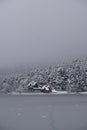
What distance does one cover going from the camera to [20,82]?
11762 cm

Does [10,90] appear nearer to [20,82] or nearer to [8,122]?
[20,82]

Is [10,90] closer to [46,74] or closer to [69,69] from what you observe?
[46,74]

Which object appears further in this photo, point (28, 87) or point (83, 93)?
point (28, 87)

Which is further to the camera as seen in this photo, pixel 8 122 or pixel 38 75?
pixel 38 75

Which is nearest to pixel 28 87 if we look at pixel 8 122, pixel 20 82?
pixel 20 82

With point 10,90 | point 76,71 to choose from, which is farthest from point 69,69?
point 10,90

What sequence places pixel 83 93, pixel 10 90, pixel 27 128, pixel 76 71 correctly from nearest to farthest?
pixel 27 128 < pixel 83 93 < pixel 76 71 < pixel 10 90

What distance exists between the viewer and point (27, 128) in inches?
1143

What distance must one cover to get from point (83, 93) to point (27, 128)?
72100 millimetres

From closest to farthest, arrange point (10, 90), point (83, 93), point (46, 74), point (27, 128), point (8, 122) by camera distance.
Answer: point (27, 128)
point (8, 122)
point (83, 93)
point (46, 74)
point (10, 90)

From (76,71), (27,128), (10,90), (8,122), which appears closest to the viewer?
(27,128)

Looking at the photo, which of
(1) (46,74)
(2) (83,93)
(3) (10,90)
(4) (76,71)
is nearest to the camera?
(2) (83,93)

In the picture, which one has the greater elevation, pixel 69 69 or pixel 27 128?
pixel 69 69

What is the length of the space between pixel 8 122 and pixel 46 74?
81.1m
